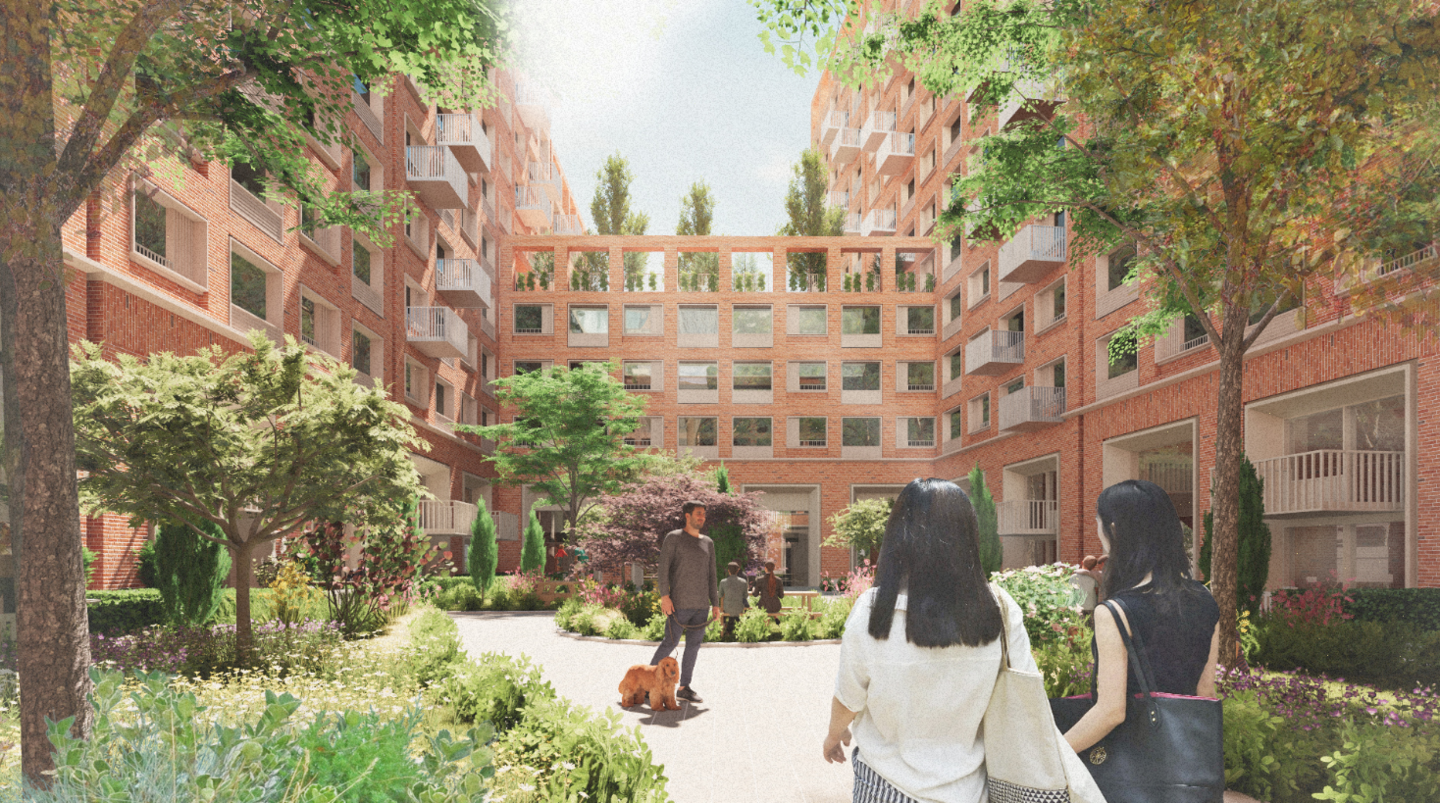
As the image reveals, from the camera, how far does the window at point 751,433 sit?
40.5m

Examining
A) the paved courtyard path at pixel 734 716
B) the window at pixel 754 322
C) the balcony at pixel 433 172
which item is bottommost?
the paved courtyard path at pixel 734 716

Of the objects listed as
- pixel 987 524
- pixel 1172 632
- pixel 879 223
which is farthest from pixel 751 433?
pixel 1172 632

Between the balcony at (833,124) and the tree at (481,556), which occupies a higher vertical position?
the balcony at (833,124)

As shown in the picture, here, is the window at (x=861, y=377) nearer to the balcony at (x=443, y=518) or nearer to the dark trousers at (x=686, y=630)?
the balcony at (x=443, y=518)

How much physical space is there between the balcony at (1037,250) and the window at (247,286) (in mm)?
20620

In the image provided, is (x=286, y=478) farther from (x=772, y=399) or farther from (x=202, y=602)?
(x=772, y=399)

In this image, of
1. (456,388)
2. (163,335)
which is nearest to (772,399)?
(456,388)

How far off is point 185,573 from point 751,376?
2952 centimetres

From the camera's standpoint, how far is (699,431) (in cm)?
4066

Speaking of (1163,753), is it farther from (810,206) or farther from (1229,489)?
(810,206)

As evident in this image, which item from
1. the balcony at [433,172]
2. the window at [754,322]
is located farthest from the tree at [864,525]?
the balcony at [433,172]

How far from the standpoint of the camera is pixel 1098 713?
273cm

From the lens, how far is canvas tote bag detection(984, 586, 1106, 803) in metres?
Result: 2.51

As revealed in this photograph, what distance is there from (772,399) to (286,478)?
31212mm
